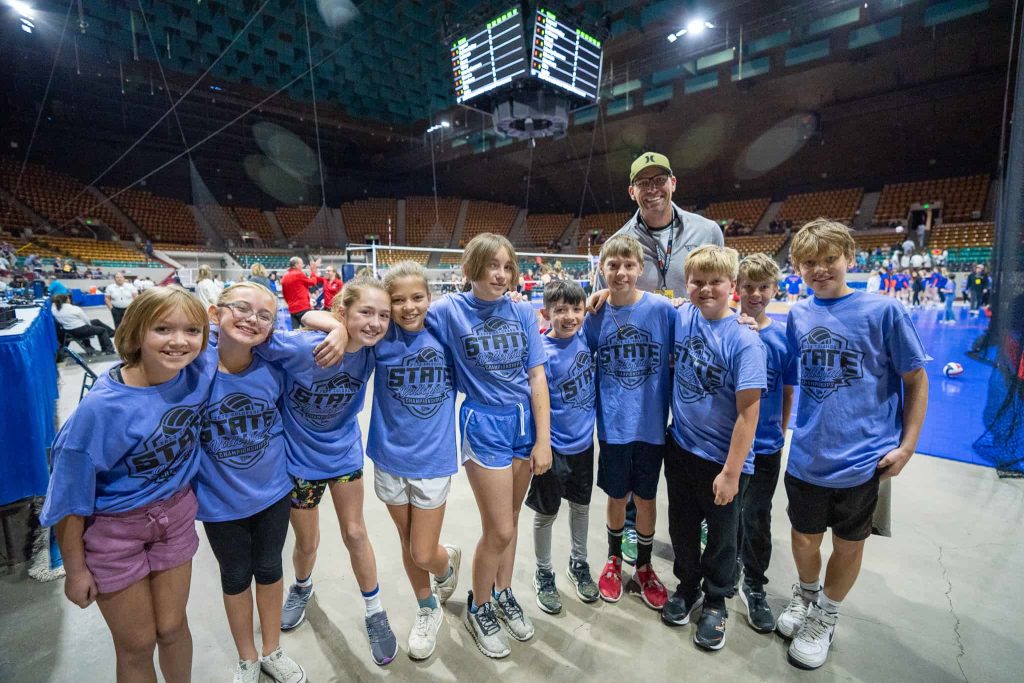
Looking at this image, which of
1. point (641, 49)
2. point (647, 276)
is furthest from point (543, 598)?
Result: point (641, 49)

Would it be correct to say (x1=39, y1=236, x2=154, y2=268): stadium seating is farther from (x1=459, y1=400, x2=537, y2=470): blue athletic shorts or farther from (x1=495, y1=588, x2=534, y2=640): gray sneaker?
(x1=495, y1=588, x2=534, y2=640): gray sneaker

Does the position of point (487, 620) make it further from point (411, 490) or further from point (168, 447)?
point (168, 447)

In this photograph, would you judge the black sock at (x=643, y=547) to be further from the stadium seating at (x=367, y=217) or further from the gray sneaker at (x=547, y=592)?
the stadium seating at (x=367, y=217)

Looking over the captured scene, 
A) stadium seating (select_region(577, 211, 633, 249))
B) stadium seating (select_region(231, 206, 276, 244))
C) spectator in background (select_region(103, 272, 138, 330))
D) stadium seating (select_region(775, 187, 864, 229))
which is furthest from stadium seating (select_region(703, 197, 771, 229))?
stadium seating (select_region(231, 206, 276, 244))

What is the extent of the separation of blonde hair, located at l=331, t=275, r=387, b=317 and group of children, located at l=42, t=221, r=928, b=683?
11mm

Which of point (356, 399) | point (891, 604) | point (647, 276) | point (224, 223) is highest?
point (224, 223)

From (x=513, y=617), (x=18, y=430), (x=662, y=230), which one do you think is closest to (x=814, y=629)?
(x=513, y=617)

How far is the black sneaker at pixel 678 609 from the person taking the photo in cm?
179

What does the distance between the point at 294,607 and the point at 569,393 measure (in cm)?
143

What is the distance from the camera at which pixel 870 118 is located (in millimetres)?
14734

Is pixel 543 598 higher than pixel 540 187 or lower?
lower

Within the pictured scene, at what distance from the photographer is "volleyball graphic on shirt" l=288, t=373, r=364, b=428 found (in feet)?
5.14

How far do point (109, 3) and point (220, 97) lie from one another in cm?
764

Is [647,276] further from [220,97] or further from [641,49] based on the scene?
[220,97]
